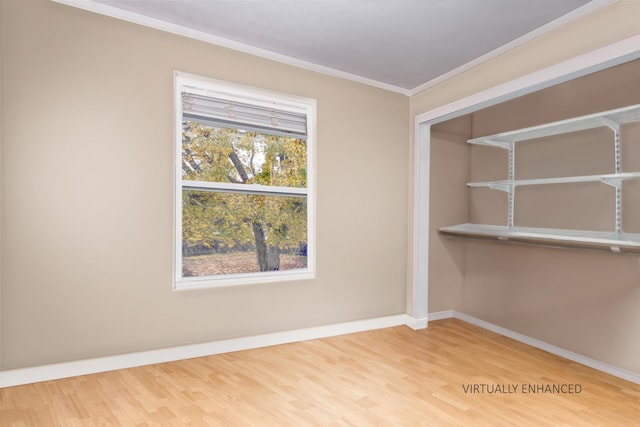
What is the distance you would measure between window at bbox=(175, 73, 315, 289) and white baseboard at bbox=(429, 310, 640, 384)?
1941 mm

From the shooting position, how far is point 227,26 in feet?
9.39

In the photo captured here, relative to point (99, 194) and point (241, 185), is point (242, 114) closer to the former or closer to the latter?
point (241, 185)

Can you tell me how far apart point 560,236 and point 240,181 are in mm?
2627

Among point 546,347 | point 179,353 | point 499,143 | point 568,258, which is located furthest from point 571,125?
point 179,353

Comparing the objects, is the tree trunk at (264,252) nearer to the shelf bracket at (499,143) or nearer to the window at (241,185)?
the window at (241,185)

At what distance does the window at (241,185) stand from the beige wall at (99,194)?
11 cm

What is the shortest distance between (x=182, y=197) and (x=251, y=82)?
1131mm

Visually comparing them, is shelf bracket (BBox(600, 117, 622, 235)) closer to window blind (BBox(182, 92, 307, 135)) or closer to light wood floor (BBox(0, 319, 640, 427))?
light wood floor (BBox(0, 319, 640, 427))

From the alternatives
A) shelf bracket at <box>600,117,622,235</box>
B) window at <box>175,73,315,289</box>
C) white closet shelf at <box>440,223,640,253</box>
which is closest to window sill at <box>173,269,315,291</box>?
window at <box>175,73,315,289</box>

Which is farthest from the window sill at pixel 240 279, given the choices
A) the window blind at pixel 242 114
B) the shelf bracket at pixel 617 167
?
the shelf bracket at pixel 617 167

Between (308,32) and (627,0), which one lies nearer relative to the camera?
(627,0)

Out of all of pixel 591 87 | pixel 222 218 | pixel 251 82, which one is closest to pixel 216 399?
pixel 222 218

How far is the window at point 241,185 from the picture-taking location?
3.08m

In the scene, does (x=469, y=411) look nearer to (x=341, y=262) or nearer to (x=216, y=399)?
(x=216, y=399)
